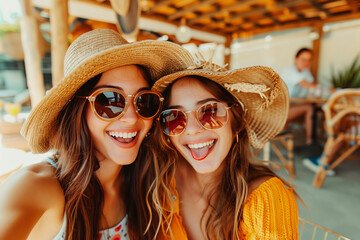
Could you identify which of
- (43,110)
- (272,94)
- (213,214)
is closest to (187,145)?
(213,214)

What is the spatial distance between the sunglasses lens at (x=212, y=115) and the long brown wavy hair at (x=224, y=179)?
0.08 meters

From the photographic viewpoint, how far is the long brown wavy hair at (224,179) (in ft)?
3.91

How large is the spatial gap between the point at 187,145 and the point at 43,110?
79cm

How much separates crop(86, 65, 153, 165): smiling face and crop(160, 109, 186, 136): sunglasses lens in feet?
0.34

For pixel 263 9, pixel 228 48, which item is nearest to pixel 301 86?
pixel 263 9

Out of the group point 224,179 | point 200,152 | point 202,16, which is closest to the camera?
point 200,152

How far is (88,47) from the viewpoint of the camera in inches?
39.6

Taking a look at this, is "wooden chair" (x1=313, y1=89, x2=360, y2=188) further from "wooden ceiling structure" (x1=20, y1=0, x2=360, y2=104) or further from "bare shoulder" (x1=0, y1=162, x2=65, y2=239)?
"wooden ceiling structure" (x1=20, y1=0, x2=360, y2=104)

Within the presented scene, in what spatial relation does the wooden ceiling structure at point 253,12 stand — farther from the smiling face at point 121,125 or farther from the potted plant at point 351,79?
the smiling face at point 121,125

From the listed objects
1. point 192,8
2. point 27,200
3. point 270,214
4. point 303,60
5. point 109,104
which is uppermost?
point 192,8

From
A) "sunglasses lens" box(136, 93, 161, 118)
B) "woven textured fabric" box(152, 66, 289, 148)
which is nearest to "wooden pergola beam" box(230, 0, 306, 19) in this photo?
"woven textured fabric" box(152, 66, 289, 148)

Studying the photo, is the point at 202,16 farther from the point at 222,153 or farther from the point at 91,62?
the point at 91,62

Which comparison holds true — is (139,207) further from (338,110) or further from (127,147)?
(338,110)

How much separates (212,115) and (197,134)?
5.7 inches
